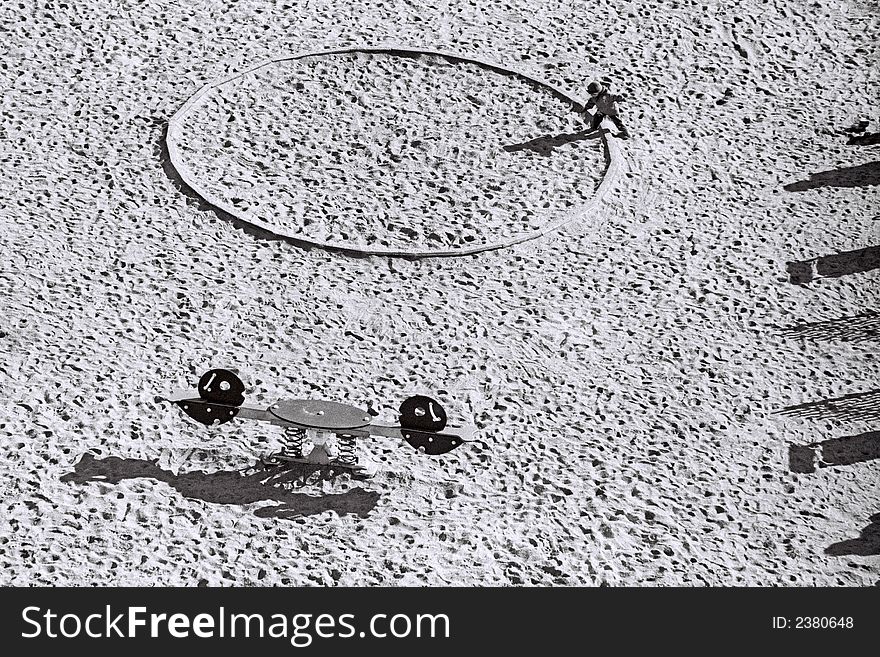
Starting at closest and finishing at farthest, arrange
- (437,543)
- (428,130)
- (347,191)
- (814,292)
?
1. (437,543)
2. (814,292)
3. (347,191)
4. (428,130)

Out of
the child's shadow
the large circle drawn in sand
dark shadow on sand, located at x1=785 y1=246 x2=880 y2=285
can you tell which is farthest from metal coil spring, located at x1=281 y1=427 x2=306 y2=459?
dark shadow on sand, located at x1=785 y1=246 x2=880 y2=285

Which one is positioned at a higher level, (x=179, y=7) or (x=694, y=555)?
(x=179, y=7)

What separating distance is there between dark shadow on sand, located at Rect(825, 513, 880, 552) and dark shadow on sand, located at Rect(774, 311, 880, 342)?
2.91m

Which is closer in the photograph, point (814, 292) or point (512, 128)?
point (814, 292)

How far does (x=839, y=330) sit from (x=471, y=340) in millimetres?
4004

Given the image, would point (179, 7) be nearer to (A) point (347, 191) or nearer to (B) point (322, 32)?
(B) point (322, 32)

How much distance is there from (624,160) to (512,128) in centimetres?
150

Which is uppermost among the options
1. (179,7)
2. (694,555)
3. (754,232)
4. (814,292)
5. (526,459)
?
(179,7)

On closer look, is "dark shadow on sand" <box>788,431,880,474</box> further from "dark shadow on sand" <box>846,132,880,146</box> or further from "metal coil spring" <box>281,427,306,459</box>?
"dark shadow on sand" <box>846,132,880,146</box>

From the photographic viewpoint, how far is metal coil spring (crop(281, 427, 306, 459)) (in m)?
13.6

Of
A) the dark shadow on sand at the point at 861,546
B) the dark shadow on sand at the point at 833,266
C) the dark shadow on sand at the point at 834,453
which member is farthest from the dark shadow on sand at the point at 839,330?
the dark shadow on sand at the point at 861,546

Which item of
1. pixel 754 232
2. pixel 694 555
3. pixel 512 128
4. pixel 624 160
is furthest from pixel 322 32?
pixel 694 555

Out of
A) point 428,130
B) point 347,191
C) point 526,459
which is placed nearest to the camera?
point 526,459

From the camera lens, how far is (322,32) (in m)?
20.4
